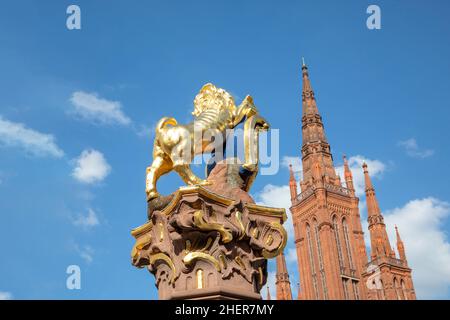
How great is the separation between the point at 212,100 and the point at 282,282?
63719 millimetres

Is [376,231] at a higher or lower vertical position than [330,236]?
lower

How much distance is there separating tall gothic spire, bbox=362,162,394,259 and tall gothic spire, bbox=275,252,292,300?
10.7 metres

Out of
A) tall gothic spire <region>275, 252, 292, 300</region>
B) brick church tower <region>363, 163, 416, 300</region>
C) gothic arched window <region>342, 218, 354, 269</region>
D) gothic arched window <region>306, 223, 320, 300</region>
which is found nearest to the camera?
brick church tower <region>363, 163, 416, 300</region>

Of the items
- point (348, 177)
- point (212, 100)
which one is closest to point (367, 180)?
point (348, 177)

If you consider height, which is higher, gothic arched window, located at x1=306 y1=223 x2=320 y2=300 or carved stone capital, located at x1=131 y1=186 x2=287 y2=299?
gothic arched window, located at x1=306 y1=223 x2=320 y2=300

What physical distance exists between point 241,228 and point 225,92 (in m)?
1.84

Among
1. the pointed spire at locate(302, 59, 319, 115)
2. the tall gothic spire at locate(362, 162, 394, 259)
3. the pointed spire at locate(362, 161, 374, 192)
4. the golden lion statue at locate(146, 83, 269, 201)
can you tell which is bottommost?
the golden lion statue at locate(146, 83, 269, 201)

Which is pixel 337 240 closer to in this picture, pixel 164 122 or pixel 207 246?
pixel 164 122

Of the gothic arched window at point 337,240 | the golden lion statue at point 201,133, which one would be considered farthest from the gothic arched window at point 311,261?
the golden lion statue at point 201,133

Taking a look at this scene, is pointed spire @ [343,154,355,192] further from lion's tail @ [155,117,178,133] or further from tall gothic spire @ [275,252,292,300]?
lion's tail @ [155,117,178,133]

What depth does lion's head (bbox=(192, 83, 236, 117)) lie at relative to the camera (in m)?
6.64

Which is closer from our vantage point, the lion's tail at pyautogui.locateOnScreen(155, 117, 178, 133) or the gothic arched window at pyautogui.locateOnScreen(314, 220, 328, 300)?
the lion's tail at pyautogui.locateOnScreen(155, 117, 178, 133)

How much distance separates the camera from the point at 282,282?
6806 centimetres

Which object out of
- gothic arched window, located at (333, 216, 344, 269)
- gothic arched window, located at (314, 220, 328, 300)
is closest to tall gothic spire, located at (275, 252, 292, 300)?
gothic arched window, located at (314, 220, 328, 300)
